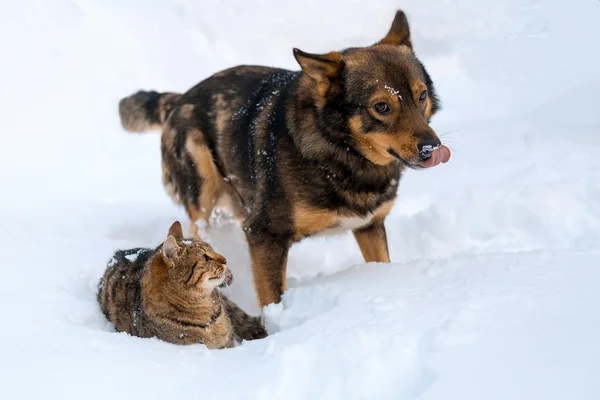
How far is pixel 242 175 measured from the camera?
15.5 feet

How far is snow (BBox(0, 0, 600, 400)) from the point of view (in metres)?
2.79

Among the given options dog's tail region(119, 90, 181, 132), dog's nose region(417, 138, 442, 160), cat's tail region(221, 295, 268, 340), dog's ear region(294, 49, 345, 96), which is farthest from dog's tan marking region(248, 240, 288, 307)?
dog's tail region(119, 90, 181, 132)

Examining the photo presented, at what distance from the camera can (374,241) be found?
4750 mm

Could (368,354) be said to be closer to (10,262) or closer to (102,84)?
(10,262)

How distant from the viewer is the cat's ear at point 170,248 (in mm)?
3641

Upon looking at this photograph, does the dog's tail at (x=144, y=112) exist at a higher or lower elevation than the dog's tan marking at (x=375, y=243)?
higher

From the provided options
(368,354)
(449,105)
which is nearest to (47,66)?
(449,105)

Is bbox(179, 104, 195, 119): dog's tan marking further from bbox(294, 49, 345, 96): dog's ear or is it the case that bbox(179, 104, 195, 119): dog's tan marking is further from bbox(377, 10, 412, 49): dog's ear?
bbox(377, 10, 412, 49): dog's ear

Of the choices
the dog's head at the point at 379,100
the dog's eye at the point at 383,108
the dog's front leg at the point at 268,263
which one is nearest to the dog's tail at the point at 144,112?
the dog's front leg at the point at 268,263

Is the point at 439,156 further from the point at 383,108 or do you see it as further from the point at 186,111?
the point at 186,111

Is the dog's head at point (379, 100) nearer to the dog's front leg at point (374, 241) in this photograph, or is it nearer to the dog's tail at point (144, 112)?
the dog's front leg at point (374, 241)

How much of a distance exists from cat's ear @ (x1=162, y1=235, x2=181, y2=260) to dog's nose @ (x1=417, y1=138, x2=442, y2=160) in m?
1.44

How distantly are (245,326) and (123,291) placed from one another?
2.72 ft

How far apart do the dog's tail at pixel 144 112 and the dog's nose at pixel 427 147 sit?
9.54ft
